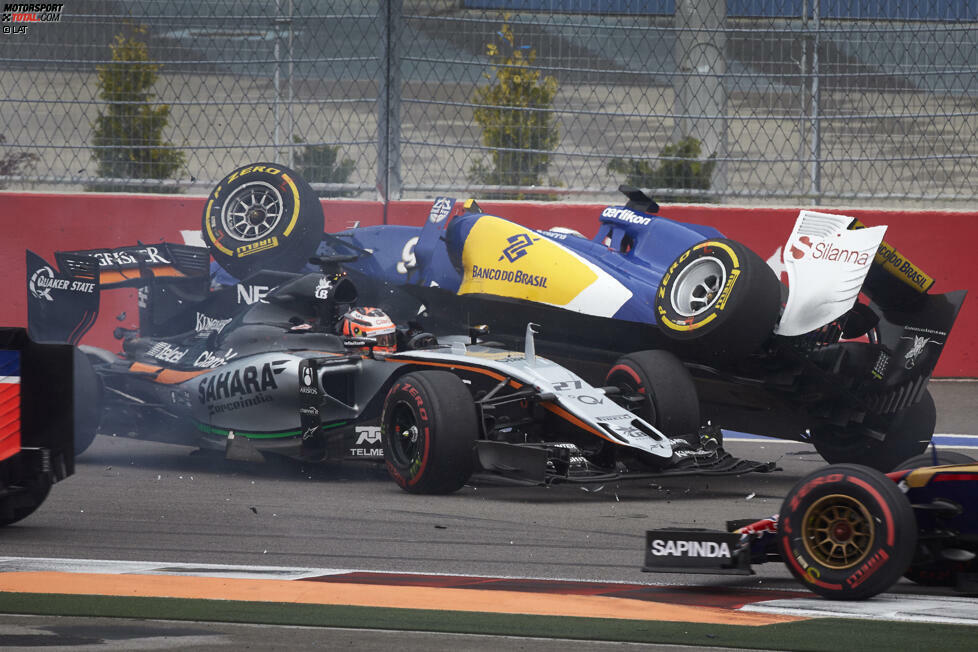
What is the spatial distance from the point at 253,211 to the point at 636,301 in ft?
10.1

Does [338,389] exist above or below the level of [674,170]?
below

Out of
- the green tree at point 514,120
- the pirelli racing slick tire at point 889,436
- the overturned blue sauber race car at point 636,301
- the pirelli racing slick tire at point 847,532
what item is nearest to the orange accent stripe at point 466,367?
the overturned blue sauber race car at point 636,301

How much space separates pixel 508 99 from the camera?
41.1ft

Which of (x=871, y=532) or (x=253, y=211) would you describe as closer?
(x=871, y=532)

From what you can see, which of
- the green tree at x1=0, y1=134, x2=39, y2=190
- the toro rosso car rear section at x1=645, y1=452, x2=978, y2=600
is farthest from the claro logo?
the green tree at x1=0, y1=134, x2=39, y2=190

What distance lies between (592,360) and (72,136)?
590 centimetres

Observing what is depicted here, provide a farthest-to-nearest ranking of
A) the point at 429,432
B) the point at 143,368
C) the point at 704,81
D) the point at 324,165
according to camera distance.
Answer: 1. the point at 324,165
2. the point at 704,81
3. the point at 143,368
4. the point at 429,432

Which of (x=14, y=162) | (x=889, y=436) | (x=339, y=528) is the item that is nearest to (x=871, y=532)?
(x=339, y=528)

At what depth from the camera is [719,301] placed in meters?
7.95

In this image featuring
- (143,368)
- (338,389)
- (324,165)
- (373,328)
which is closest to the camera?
(338,389)

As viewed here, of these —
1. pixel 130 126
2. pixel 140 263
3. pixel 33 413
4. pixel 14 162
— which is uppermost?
pixel 130 126

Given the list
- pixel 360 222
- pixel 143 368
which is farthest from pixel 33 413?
pixel 360 222

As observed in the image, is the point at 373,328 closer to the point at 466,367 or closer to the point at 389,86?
the point at 466,367

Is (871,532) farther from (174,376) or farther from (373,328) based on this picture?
(174,376)
